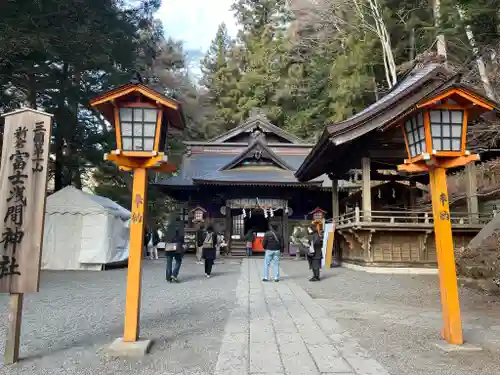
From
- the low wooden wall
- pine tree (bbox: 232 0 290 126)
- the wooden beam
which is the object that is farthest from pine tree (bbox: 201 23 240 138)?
the low wooden wall

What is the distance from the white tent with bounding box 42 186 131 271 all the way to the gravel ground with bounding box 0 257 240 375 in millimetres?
2922

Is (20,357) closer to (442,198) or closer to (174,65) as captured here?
(442,198)

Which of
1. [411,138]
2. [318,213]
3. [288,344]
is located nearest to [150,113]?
[288,344]

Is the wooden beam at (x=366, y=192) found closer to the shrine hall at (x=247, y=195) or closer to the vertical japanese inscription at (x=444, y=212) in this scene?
the shrine hall at (x=247, y=195)

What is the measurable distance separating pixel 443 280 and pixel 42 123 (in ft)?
17.4

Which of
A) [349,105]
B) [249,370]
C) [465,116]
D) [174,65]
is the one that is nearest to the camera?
[249,370]

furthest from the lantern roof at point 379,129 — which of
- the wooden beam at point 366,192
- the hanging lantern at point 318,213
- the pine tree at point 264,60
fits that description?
the pine tree at point 264,60

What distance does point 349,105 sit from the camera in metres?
25.2

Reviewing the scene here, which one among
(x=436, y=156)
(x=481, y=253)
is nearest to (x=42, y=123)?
(x=436, y=156)

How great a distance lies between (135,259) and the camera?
441 centimetres

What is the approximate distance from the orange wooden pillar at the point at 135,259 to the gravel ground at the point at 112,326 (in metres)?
0.37

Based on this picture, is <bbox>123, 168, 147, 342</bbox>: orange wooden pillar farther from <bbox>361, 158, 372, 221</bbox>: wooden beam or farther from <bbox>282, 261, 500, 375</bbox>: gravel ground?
<bbox>361, 158, 372, 221</bbox>: wooden beam

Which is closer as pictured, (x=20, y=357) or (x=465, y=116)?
(x=20, y=357)

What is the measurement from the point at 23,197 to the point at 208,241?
6409 mm
